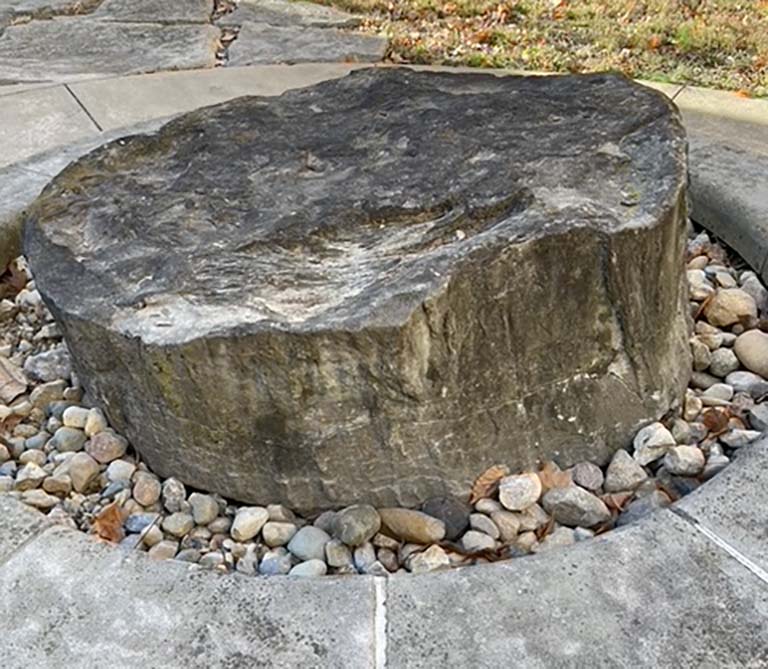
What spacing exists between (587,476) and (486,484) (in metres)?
0.21

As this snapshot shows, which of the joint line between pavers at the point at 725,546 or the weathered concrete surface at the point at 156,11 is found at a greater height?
the joint line between pavers at the point at 725,546

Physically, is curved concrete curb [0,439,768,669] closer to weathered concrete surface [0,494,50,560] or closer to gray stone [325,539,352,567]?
weathered concrete surface [0,494,50,560]

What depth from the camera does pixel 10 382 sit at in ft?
7.24

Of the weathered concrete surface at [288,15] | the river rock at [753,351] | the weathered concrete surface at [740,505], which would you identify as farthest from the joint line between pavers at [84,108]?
the weathered concrete surface at [740,505]

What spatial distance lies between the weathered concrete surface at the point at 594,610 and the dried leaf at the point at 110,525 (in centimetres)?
62

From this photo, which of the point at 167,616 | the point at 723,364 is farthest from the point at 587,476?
the point at 167,616

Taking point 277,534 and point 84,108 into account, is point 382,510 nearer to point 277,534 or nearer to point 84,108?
point 277,534

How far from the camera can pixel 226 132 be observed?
2275 millimetres

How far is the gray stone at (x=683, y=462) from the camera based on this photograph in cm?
178

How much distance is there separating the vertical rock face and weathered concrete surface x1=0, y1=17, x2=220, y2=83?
2.40 m

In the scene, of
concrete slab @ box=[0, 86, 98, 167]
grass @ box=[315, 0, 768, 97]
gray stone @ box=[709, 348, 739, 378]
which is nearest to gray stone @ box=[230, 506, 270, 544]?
gray stone @ box=[709, 348, 739, 378]

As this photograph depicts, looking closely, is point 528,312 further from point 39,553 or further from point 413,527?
point 39,553

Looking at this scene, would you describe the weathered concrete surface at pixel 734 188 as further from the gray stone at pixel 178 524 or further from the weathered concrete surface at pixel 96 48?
the weathered concrete surface at pixel 96 48

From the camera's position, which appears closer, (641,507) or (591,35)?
(641,507)
